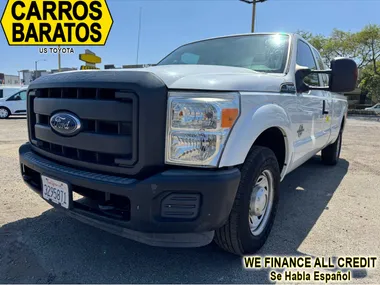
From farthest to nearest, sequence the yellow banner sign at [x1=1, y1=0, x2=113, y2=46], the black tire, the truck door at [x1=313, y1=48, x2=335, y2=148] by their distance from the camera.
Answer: the yellow banner sign at [x1=1, y1=0, x2=113, y2=46] → the black tire → the truck door at [x1=313, y1=48, x2=335, y2=148]

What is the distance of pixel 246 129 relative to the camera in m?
1.91

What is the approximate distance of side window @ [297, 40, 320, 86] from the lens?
324 cm

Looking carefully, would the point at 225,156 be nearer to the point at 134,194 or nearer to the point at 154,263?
the point at 134,194

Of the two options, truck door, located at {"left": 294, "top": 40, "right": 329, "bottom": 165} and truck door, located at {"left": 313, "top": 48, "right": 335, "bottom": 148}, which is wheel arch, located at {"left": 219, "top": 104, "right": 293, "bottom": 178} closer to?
truck door, located at {"left": 294, "top": 40, "right": 329, "bottom": 165}

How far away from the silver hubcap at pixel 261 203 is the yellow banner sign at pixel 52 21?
811cm

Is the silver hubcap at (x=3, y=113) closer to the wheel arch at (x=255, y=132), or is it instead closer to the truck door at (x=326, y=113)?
the truck door at (x=326, y=113)

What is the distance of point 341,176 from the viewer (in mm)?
4887

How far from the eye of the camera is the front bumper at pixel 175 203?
1.74 metres

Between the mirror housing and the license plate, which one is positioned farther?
the mirror housing

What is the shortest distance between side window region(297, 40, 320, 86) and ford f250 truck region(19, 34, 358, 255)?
0.67m

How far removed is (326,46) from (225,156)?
119ft

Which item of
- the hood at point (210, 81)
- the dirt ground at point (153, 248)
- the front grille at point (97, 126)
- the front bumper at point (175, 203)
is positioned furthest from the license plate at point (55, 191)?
the hood at point (210, 81)

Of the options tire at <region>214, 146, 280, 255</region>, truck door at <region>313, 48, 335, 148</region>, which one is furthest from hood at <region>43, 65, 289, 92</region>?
truck door at <region>313, 48, 335, 148</region>

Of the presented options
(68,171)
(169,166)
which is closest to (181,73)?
(169,166)
